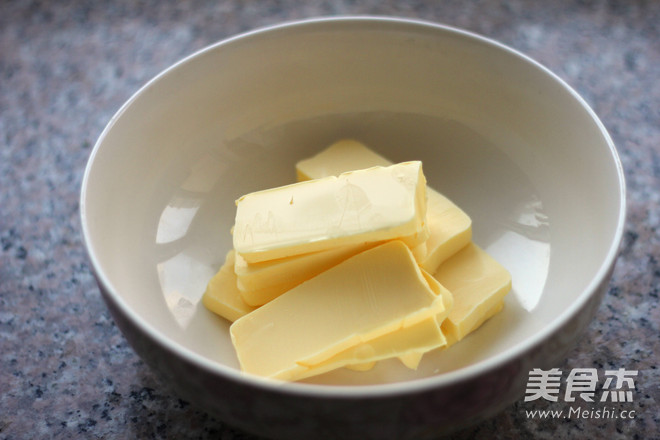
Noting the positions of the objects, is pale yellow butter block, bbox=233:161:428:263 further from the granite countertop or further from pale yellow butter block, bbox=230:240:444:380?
the granite countertop

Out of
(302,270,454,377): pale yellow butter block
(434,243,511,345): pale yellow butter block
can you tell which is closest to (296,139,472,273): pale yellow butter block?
(434,243,511,345): pale yellow butter block

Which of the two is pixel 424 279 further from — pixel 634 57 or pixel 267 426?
pixel 634 57

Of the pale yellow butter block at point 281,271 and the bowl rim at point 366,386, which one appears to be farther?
the pale yellow butter block at point 281,271

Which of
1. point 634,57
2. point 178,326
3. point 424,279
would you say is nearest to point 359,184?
point 424,279

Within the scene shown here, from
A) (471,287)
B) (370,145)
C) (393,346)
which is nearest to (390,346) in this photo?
(393,346)

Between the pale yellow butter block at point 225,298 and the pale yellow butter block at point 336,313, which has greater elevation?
the pale yellow butter block at point 336,313

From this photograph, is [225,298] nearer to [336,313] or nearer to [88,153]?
[336,313]

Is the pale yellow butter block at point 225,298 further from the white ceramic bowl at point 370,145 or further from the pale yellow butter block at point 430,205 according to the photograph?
the pale yellow butter block at point 430,205

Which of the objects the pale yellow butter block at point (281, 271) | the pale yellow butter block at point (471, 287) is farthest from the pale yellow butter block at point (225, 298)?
the pale yellow butter block at point (471, 287)
